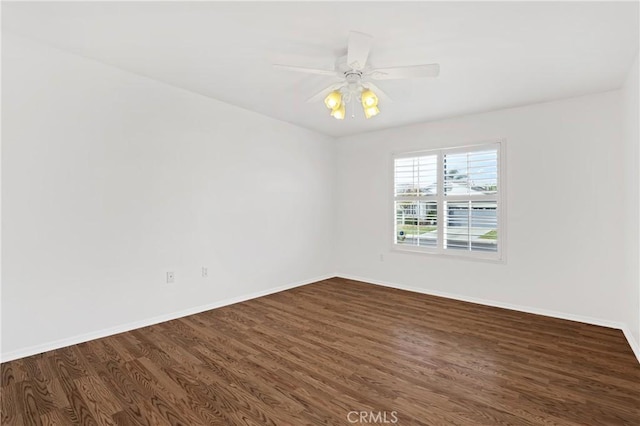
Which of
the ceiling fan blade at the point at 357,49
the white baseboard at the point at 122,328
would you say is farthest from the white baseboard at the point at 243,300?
the ceiling fan blade at the point at 357,49

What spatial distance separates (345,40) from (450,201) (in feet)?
9.15

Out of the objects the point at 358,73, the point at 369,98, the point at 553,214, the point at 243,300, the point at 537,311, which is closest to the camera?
the point at 358,73

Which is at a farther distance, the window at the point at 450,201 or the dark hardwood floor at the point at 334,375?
the window at the point at 450,201

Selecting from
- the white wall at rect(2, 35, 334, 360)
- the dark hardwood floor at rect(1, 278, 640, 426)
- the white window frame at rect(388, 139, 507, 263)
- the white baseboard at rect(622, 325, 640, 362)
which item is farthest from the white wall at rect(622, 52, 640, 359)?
the white wall at rect(2, 35, 334, 360)

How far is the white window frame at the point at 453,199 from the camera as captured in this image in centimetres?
385

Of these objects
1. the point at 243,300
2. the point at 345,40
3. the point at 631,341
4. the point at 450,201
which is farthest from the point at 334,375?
the point at 450,201

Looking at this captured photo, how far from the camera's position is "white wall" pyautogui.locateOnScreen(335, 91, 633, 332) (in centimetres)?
324

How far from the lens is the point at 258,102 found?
376 cm

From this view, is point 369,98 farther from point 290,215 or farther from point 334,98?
point 290,215

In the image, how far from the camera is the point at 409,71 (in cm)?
229

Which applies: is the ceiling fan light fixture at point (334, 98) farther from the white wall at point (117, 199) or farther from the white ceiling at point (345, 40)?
the white wall at point (117, 199)

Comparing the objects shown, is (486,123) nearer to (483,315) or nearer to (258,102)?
(483,315)
